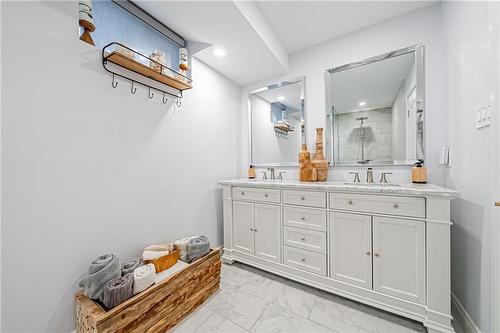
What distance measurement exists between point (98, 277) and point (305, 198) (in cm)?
149

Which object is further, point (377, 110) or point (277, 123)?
point (277, 123)

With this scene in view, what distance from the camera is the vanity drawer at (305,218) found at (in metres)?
1.53

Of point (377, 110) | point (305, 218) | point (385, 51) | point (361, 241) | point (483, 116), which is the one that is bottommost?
point (361, 241)

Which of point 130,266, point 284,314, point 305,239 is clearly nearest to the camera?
point 130,266

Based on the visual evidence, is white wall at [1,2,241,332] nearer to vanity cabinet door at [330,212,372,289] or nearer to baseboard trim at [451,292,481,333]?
vanity cabinet door at [330,212,372,289]

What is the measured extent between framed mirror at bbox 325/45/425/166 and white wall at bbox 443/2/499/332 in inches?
8.5

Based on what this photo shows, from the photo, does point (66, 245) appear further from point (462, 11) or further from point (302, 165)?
point (462, 11)

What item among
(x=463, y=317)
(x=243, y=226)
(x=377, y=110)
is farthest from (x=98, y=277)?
(x=377, y=110)

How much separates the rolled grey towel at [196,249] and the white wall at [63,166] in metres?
0.32

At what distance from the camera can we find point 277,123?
239cm

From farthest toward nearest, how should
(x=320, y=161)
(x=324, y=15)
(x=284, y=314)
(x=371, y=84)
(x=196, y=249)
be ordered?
(x=320, y=161), (x=371, y=84), (x=324, y=15), (x=196, y=249), (x=284, y=314)

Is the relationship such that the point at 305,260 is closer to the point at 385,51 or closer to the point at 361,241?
the point at 361,241

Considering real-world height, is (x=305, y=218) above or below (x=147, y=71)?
below

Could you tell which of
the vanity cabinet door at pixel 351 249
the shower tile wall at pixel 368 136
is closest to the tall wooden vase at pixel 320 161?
the shower tile wall at pixel 368 136
